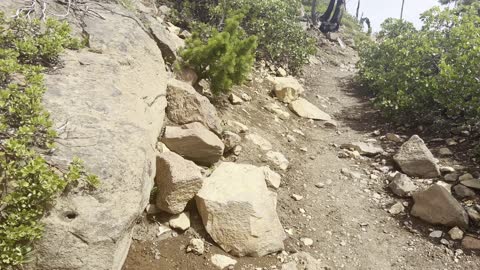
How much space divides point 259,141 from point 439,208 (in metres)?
2.67

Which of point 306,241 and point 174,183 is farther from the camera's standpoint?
point 306,241

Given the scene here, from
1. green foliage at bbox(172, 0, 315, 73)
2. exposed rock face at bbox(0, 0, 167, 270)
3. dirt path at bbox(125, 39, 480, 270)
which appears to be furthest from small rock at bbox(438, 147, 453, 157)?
green foliage at bbox(172, 0, 315, 73)

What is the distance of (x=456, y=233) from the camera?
3.86 metres

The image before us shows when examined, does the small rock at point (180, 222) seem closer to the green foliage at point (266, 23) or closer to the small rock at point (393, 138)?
the small rock at point (393, 138)

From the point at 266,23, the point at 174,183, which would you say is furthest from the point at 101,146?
the point at 266,23

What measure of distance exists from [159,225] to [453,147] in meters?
4.92

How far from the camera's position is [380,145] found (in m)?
6.30

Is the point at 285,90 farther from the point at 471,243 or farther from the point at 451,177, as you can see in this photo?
the point at 471,243

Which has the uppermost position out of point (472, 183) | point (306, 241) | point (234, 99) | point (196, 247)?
point (472, 183)

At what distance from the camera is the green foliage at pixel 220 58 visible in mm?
5500

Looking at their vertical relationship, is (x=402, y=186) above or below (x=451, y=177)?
below

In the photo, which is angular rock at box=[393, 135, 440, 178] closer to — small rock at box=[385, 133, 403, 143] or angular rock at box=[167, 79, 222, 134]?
small rock at box=[385, 133, 403, 143]

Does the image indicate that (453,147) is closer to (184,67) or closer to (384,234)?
(384,234)

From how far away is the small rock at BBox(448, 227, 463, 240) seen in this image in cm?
384
